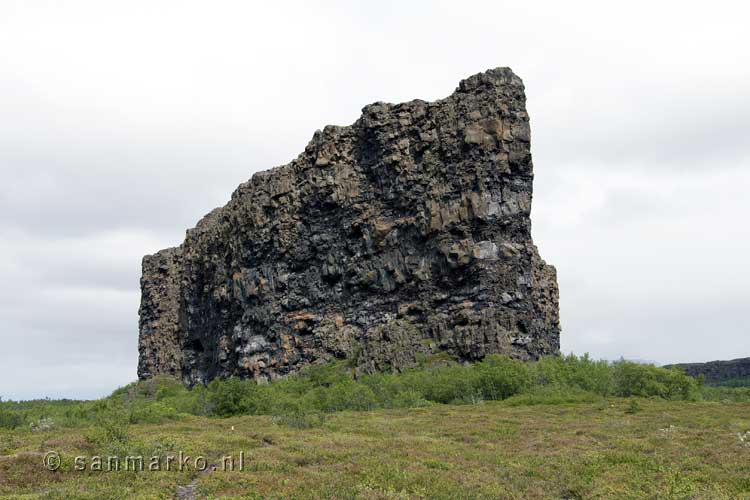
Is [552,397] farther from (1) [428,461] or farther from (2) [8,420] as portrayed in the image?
(2) [8,420]

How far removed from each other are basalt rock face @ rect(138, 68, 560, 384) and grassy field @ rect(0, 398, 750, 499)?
136 feet

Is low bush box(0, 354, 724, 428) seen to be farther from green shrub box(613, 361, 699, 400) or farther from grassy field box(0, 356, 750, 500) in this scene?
grassy field box(0, 356, 750, 500)

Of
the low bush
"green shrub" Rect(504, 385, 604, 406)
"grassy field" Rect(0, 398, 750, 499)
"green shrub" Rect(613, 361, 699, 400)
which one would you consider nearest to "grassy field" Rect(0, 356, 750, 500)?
"grassy field" Rect(0, 398, 750, 499)

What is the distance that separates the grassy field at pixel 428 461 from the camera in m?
23.4

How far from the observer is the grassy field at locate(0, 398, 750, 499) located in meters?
23.4

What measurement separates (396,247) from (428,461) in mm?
67816

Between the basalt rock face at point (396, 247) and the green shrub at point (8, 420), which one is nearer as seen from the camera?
the green shrub at point (8, 420)

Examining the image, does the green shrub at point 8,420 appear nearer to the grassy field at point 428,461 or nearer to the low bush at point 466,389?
the low bush at point 466,389

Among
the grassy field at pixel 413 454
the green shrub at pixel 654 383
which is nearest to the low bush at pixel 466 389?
the green shrub at pixel 654 383

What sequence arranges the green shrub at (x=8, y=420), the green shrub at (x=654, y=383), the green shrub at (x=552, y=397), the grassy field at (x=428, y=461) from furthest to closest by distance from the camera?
the green shrub at (x=654, y=383), the green shrub at (x=552, y=397), the green shrub at (x=8, y=420), the grassy field at (x=428, y=461)

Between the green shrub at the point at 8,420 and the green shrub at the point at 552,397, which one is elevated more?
the green shrub at the point at 8,420

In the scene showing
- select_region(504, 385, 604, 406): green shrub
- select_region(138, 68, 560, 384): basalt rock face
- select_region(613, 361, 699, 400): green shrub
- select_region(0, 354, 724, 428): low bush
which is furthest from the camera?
select_region(138, 68, 560, 384): basalt rock face

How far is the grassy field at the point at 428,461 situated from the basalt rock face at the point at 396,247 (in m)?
41.5

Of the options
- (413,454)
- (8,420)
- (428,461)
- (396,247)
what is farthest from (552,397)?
(8,420)
